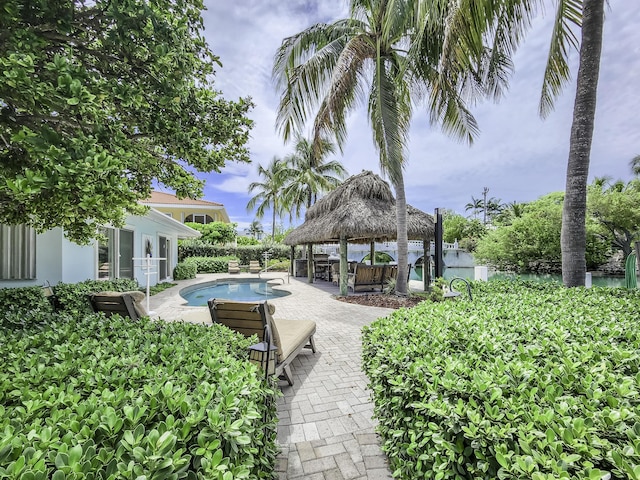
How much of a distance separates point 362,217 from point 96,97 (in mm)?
9909

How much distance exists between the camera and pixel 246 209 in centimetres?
3097

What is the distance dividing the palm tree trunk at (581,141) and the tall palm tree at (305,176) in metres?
18.8

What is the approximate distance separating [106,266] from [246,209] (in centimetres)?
2153

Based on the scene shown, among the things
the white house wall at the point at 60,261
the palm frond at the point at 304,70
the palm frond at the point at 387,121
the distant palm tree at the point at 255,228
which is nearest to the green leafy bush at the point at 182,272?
the white house wall at the point at 60,261

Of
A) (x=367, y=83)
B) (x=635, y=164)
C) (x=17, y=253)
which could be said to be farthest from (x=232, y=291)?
(x=635, y=164)

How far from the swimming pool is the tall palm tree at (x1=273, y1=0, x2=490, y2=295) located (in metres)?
6.85

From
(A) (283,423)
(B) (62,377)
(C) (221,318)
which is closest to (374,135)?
(C) (221,318)

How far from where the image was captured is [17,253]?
6.41 metres

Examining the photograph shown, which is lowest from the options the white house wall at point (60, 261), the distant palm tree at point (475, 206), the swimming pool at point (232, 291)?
the swimming pool at point (232, 291)

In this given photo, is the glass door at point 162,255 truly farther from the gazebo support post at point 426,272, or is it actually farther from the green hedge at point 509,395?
the green hedge at point 509,395

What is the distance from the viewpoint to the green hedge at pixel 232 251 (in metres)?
25.1

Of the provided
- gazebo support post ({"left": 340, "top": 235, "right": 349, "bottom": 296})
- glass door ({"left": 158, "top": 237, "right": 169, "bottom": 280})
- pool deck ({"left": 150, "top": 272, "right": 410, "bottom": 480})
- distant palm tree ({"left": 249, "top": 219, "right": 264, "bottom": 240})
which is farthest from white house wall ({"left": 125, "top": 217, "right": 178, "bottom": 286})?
distant palm tree ({"left": 249, "top": 219, "right": 264, "bottom": 240})

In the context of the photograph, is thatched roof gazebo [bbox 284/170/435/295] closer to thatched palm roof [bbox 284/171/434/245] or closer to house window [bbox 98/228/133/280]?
thatched palm roof [bbox 284/171/434/245]

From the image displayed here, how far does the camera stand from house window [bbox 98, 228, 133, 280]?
9641 mm
